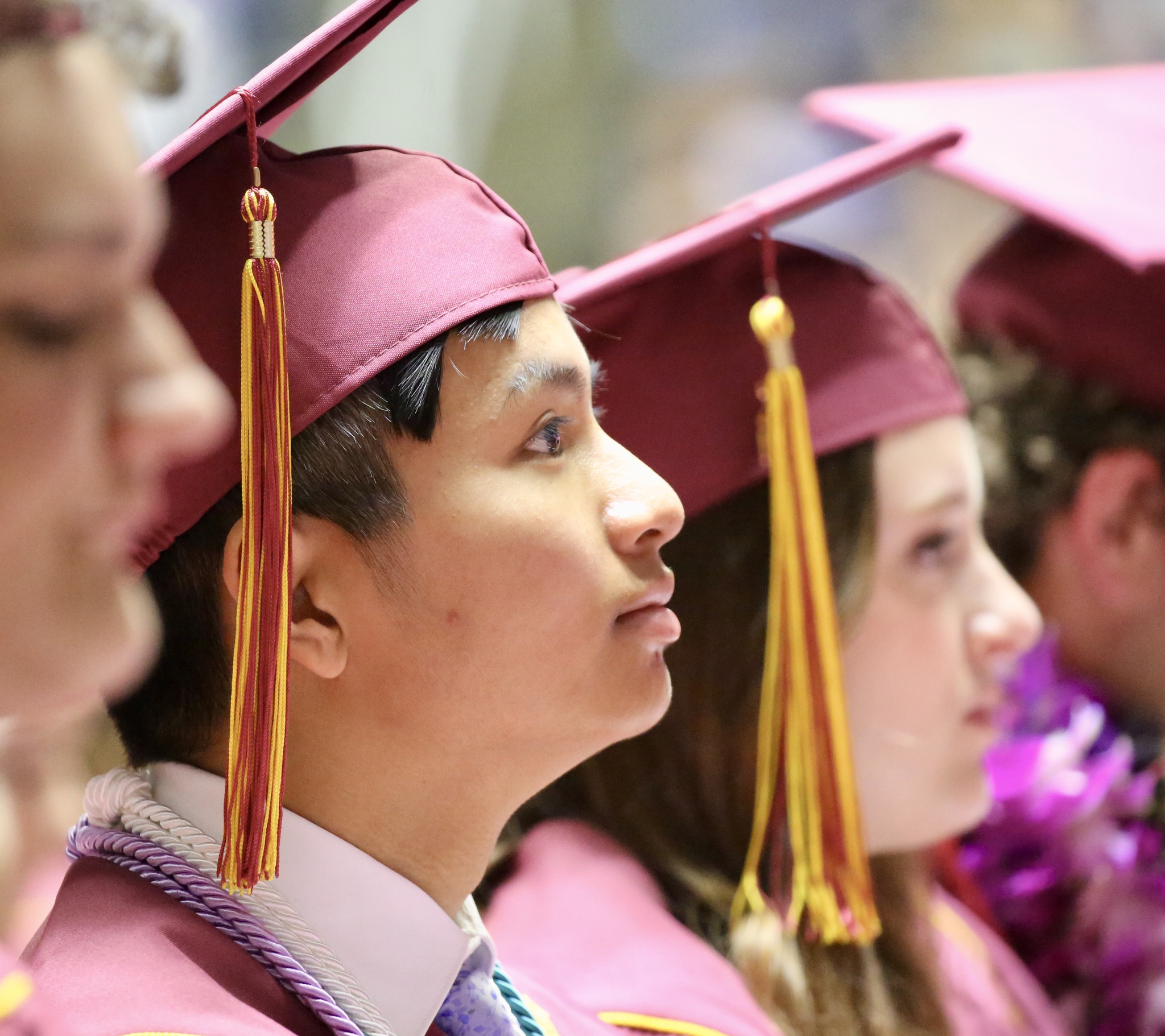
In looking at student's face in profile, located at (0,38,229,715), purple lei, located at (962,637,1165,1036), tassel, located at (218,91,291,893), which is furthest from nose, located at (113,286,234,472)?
purple lei, located at (962,637,1165,1036)

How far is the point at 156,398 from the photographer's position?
528 millimetres

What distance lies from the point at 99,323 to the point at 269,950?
1.62ft

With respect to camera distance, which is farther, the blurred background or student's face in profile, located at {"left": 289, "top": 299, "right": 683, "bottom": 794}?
the blurred background

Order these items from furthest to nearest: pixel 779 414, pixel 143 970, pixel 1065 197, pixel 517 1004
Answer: pixel 1065 197
pixel 779 414
pixel 517 1004
pixel 143 970

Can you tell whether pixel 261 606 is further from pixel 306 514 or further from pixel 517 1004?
pixel 517 1004

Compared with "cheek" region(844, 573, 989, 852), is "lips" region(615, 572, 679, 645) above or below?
above

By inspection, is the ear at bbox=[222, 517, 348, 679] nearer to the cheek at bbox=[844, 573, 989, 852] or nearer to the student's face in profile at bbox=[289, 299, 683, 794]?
the student's face in profile at bbox=[289, 299, 683, 794]

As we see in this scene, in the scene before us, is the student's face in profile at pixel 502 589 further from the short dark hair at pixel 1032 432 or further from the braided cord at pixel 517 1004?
the short dark hair at pixel 1032 432

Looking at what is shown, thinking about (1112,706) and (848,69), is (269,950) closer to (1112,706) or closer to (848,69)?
(1112,706)

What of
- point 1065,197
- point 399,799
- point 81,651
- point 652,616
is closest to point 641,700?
point 652,616

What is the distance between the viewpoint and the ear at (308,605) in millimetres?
898

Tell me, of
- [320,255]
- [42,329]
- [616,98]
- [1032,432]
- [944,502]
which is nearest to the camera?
[42,329]

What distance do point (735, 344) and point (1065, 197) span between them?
0.56 meters

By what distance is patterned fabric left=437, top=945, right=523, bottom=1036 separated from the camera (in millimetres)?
968
